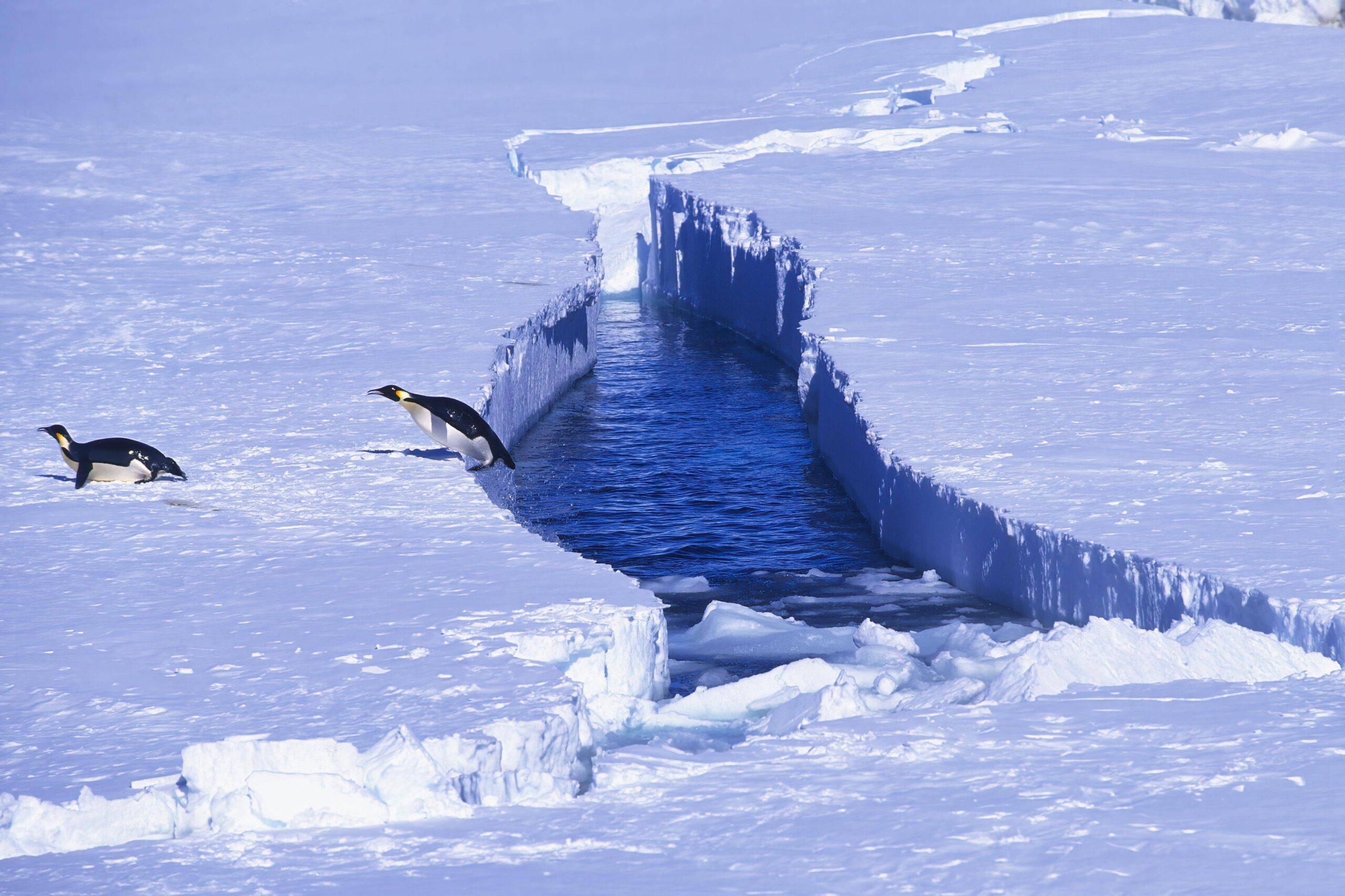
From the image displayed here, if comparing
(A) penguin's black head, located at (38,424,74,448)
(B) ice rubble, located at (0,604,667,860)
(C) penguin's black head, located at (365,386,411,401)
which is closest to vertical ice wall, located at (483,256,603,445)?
(C) penguin's black head, located at (365,386,411,401)

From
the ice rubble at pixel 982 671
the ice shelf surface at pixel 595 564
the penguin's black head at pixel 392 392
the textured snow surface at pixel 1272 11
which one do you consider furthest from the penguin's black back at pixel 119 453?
the textured snow surface at pixel 1272 11

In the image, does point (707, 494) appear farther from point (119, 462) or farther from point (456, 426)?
point (119, 462)

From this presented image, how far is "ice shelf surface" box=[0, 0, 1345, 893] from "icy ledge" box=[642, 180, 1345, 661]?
94mm

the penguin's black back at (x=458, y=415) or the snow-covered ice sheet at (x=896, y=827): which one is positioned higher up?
the penguin's black back at (x=458, y=415)

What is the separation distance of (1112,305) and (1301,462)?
297 centimetres

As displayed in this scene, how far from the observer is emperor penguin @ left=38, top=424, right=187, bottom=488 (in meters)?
6.01

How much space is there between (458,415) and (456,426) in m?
0.05

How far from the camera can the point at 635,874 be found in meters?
3.17

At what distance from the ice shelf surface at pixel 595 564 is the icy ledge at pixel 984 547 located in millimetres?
94

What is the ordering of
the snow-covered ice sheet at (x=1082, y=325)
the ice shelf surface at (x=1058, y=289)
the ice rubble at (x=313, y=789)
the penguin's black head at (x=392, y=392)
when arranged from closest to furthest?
the ice rubble at (x=313, y=789) → the snow-covered ice sheet at (x=1082, y=325) → the ice shelf surface at (x=1058, y=289) → the penguin's black head at (x=392, y=392)

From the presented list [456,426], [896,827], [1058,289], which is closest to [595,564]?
[456,426]

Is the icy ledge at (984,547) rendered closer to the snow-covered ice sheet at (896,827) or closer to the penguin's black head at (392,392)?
the snow-covered ice sheet at (896,827)

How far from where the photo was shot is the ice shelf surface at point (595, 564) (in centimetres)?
337

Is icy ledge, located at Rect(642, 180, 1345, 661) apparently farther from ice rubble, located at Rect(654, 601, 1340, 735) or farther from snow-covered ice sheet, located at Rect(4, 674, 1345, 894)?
snow-covered ice sheet, located at Rect(4, 674, 1345, 894)
